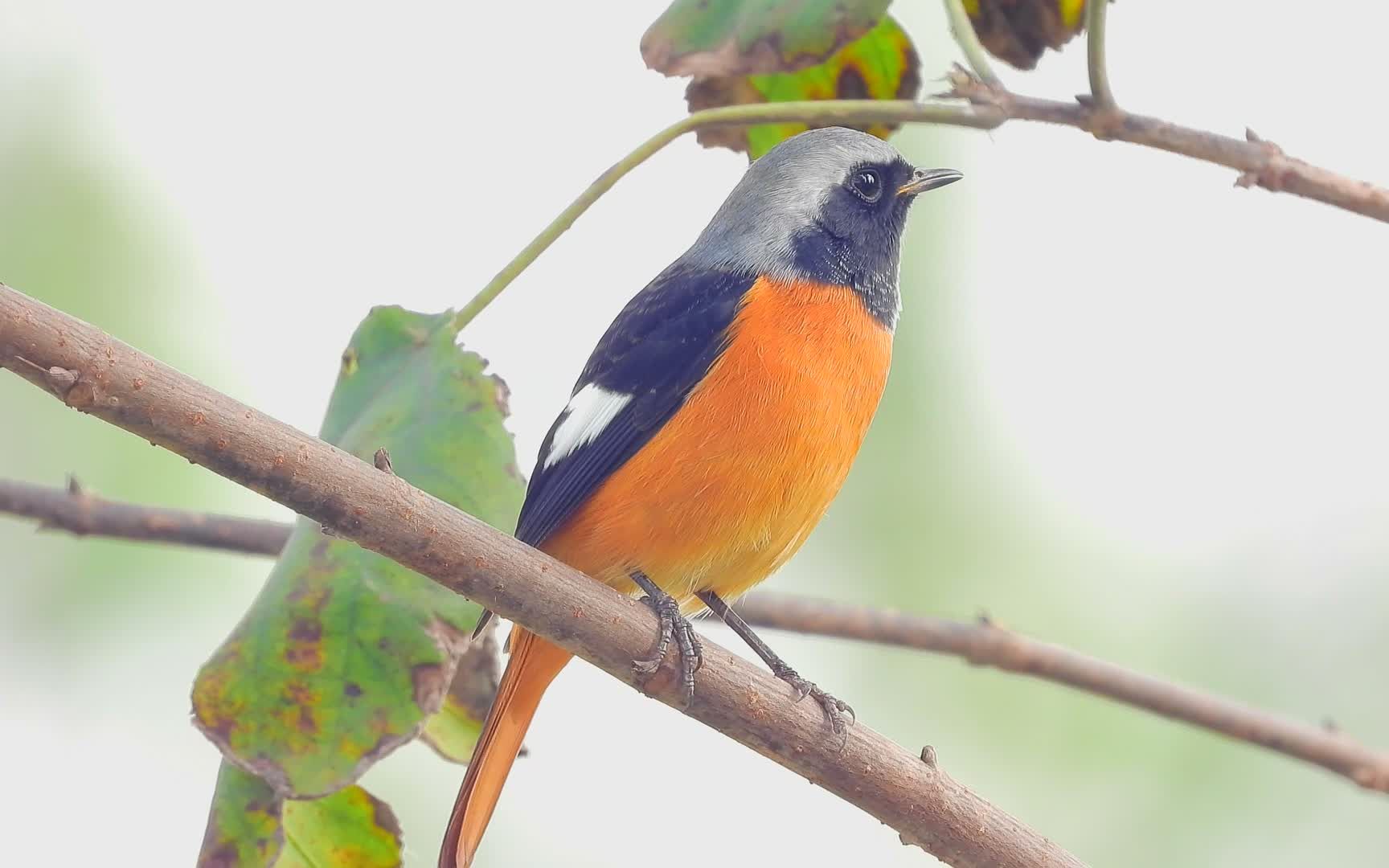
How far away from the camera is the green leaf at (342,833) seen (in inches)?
131

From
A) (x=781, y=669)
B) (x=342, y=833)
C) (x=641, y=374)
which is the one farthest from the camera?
(x=641, y=374)

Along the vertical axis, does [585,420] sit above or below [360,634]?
above

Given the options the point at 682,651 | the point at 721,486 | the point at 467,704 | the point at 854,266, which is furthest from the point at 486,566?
the point at 854,266

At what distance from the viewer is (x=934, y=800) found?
2.88 metres

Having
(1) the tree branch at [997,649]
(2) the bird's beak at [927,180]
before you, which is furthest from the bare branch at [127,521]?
(2) the bird's beak at [927,180]

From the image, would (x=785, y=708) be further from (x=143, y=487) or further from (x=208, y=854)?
(x=143, y=487)

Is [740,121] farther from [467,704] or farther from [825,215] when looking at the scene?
[467,704]

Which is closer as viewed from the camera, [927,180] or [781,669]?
[781,669]

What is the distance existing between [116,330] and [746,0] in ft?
16.0

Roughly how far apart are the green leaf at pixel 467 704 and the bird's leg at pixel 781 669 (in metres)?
0.57

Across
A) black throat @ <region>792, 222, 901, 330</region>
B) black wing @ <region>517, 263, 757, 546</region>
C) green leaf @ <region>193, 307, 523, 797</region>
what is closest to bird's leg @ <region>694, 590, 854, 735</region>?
black wing @ <region>517, 263, 757, 546</region>

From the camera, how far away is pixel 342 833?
132 inches

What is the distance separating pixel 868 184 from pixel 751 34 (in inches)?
50.0

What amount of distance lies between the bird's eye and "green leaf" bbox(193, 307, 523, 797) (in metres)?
1.47
